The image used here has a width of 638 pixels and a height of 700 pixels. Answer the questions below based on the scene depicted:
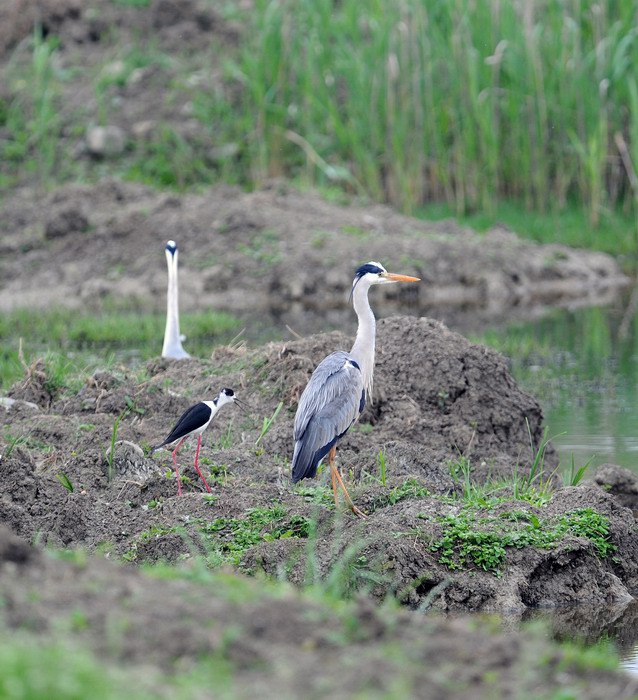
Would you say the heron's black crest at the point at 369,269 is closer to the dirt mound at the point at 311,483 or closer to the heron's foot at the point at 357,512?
the dirt mound at the point at 311,483

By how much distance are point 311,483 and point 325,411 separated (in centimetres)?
72

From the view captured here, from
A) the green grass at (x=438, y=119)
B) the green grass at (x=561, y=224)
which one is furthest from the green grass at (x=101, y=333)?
the green grass at (x=561, y=224)

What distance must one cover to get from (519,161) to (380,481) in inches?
515

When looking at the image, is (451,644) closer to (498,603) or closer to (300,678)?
(300,678)

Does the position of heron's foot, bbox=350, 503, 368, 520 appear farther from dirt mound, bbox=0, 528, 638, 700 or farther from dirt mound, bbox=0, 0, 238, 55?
dirt mound, bbox=0, 0, 238, 55

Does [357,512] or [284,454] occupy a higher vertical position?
[284,454]

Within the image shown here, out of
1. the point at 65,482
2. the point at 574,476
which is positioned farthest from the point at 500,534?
the point at 65,482

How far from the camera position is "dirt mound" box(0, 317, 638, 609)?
6.95 metres

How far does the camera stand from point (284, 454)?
8484 millimetres

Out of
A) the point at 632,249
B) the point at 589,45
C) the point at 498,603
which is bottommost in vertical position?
the point at 498,603

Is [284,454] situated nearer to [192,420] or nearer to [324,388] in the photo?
[324,388]

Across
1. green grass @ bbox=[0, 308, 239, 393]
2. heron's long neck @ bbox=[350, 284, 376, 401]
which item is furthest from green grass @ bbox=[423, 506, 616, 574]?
green grass @ bbox=[0, 308, 239, 393]

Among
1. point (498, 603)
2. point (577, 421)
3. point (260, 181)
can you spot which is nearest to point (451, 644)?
point (498, 603)

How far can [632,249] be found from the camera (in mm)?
19609
